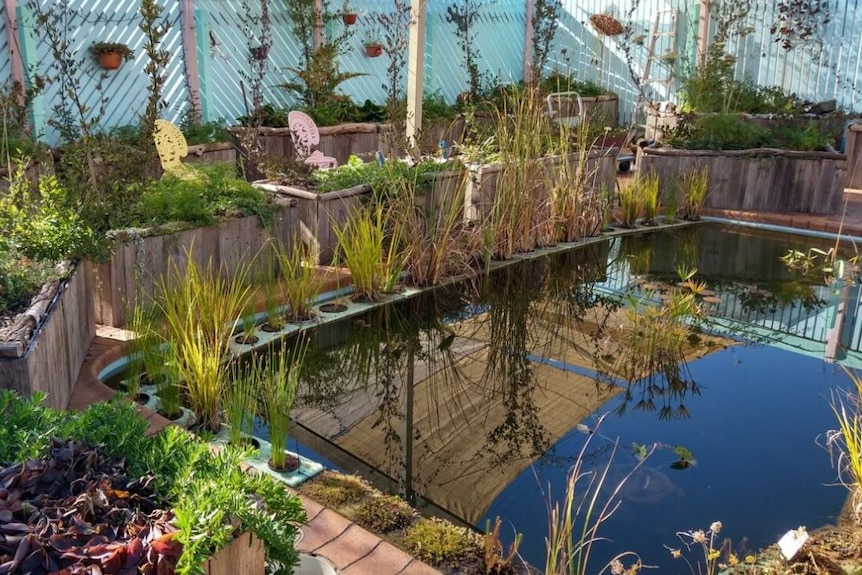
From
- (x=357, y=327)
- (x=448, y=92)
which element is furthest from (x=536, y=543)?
(x=448, y=92)

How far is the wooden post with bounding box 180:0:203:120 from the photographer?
8.12 meters

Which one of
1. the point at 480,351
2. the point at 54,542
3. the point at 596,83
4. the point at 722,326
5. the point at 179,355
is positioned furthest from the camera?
the point at 596,83

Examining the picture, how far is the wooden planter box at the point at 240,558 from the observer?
154 cm

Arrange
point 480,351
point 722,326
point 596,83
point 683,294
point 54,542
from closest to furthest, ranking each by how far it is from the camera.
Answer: point 54,542, point 480,351, point 722,326, point 683,294, point 596,83

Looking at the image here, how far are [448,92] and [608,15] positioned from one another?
2.39m

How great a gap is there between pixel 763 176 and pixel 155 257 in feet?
18.4

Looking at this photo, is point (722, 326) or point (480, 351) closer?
point (480, 351)

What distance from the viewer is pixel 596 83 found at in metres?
12.2

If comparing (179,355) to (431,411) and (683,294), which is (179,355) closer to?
(431,411)

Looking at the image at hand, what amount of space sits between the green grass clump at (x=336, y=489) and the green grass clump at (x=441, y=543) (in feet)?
0.83

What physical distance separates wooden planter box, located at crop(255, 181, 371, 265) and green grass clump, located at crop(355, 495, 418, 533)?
2.44 meters

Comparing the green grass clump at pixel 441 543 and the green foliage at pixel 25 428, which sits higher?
the green foliage at pixel 25 428

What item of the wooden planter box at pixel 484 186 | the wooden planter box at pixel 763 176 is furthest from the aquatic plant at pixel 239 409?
the wooden planter box at pixel 763 176

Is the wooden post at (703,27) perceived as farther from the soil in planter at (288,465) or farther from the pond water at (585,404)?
the soil in planter at (288,465)
